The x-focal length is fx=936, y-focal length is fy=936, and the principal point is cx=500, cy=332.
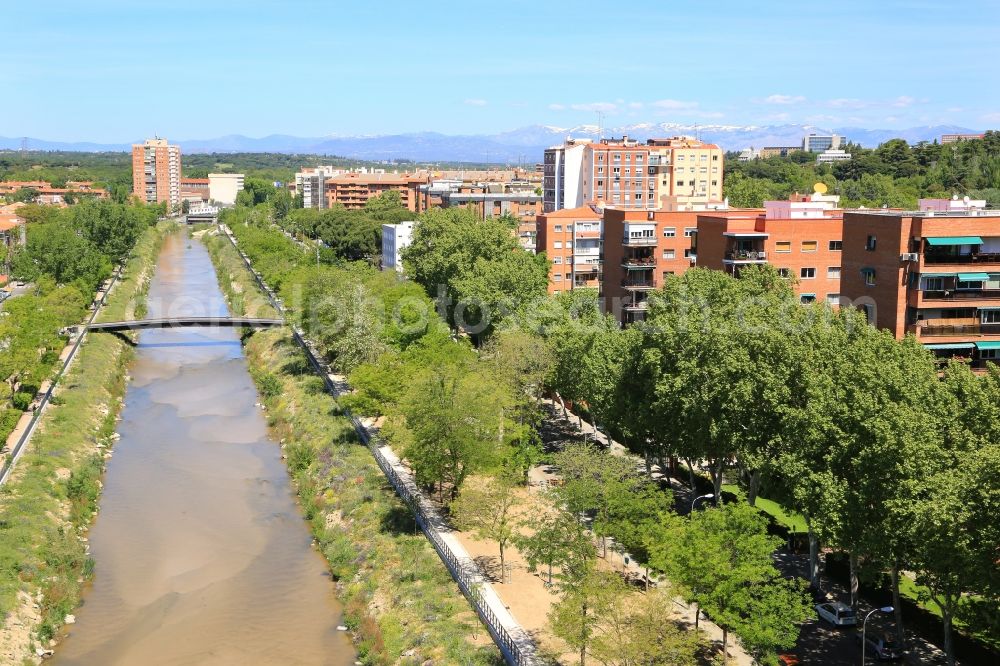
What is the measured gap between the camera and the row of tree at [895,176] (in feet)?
307

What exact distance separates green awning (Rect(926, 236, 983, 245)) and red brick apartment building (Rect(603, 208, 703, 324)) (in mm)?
19624

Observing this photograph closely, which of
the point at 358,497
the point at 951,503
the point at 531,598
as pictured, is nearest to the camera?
the point at 951,503

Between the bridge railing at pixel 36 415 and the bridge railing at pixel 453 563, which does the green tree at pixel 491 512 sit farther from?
the bridge railing at pixel 36 415

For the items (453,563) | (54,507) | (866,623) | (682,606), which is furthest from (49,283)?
(866,623)

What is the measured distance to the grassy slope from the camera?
998 inches

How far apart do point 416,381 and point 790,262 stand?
760 inches

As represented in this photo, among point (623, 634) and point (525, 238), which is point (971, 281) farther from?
point (525, 238)

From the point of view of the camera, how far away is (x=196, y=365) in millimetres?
65562

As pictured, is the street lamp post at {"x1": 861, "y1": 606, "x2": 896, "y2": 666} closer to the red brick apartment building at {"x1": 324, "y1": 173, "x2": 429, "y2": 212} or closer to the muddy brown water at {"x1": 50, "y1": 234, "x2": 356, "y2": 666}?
the muddy brown water at {"x1": 50, "y1": 234, "x2": 356, "y2": 666}

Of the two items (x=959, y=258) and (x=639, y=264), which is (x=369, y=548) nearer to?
(x=959, y=258)

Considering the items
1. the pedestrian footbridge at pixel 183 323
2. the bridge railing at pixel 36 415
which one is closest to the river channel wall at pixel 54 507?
the bridge railing at pixel 36 415

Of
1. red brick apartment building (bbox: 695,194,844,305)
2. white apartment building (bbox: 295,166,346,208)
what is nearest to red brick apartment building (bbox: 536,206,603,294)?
red brick apartment building (bbox: 695,194,844,305)

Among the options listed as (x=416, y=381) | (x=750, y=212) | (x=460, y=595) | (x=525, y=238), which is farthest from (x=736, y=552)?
(x=525, y=238)

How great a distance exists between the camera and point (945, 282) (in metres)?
33.3
